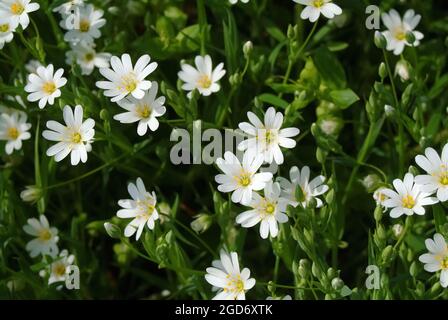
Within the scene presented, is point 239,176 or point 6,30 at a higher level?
point 6,30

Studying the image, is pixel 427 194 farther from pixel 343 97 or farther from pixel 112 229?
pixel 112 229

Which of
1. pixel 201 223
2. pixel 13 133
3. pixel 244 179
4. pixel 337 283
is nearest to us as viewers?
pixel 337 283

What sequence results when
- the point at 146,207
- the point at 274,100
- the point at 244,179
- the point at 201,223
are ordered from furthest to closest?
the point at 274,100 → the point at 201,223 → the point at 146,207 → the point at 244,179

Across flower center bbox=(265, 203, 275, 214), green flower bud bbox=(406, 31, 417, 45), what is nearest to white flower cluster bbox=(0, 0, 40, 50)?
flower center bbox=(265, 203, 275, 214)

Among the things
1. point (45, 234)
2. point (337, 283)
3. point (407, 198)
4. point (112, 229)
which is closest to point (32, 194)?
point (45, 234)
